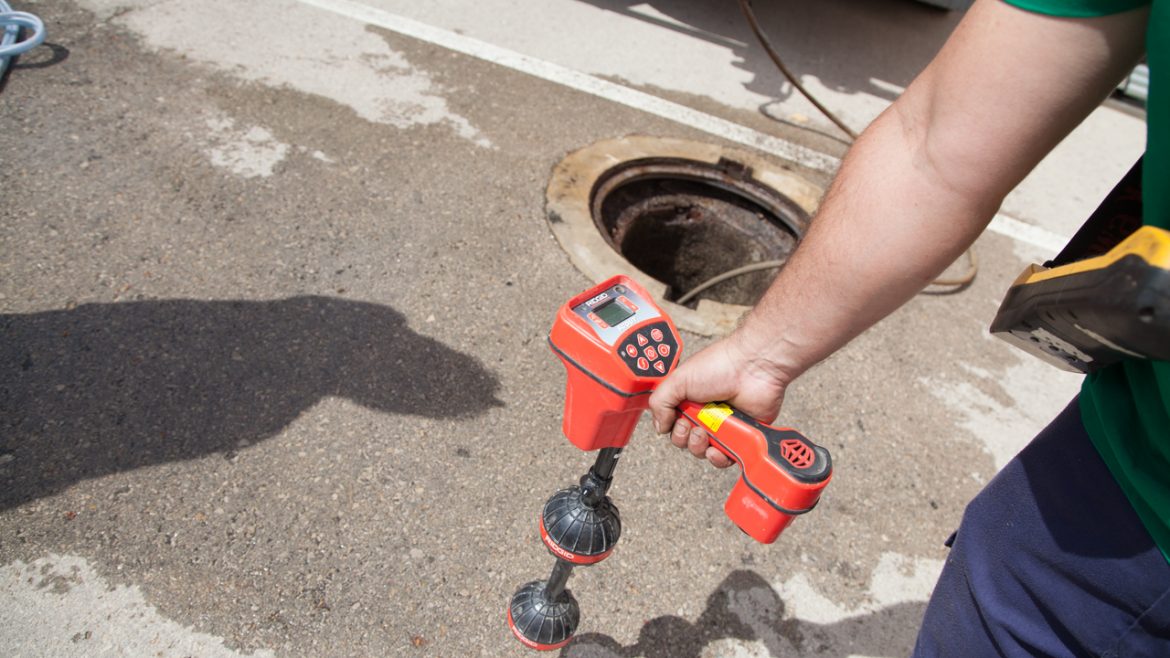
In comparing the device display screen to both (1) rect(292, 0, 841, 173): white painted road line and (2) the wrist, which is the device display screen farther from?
(1) rect(292, 0, 841, 173): white painted road line

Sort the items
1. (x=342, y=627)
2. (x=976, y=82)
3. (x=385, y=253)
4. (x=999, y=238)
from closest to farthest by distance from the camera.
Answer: (x=976, y=82) < (x=342, y=627) < (x=385, y=253) < (x=999, y=238)

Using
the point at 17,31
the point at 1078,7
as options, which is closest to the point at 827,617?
the point at 1078,7

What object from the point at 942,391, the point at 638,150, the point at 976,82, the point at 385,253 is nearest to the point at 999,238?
the point at 942,391

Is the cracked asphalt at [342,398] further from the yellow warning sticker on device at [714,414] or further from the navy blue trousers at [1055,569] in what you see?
the navy blue trousers at [1055,569]

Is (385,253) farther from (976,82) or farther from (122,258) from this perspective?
(976,82)

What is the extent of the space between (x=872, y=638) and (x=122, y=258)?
108 inches

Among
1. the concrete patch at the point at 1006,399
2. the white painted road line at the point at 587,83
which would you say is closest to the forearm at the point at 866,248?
the concrete patch at the point at 1006,399

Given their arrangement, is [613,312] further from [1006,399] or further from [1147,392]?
[1006,399]

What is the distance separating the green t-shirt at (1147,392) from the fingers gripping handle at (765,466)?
0.39 metres

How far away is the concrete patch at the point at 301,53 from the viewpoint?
378cm

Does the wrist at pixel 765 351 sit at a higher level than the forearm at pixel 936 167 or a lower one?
lower

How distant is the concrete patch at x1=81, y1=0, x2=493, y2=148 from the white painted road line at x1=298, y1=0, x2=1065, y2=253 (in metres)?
0.24

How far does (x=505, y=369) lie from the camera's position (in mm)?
2705

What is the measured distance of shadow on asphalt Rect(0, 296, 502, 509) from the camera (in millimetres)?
2189
